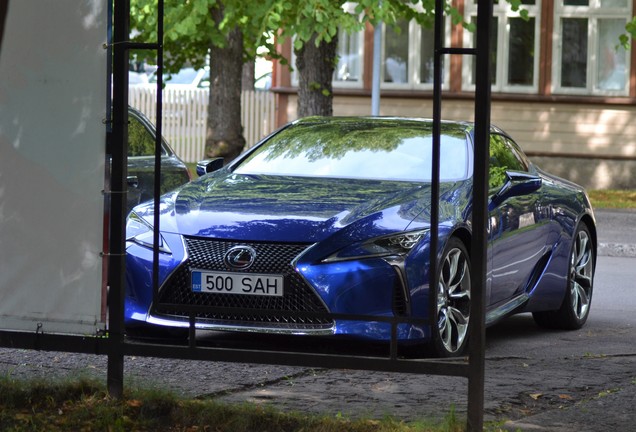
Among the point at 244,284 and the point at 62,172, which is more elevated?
the point at 62,172

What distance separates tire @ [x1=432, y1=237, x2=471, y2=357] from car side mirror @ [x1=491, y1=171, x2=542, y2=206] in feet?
2.70

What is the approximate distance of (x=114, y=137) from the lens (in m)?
6.06

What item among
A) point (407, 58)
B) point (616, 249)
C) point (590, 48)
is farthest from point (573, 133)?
point (616, 249)

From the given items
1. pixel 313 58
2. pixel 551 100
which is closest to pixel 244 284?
pixel 313 58

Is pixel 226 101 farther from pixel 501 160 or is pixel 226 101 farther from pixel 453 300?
pixel 453 300

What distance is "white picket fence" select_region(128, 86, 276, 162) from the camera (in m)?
30.4

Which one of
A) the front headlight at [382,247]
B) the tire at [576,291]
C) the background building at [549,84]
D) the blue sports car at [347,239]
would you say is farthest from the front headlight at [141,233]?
the background building at [549,84]

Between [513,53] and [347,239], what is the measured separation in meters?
20.0

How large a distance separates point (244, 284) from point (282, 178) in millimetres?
1425

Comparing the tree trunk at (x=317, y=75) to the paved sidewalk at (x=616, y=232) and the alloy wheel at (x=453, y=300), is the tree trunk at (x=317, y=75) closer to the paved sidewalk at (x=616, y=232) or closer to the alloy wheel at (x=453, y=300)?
the paved sidewalk at (x=616, y=232)

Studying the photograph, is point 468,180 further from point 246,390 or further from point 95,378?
point 95,378

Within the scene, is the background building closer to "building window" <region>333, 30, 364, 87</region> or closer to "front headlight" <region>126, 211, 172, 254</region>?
"building window" <region>333, 30, 364, 87</region>

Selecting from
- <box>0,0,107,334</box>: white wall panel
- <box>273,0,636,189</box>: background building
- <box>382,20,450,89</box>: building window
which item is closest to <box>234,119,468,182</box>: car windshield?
<box>0,0,107,334</box>: white wall panel

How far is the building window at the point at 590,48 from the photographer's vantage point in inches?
1032
